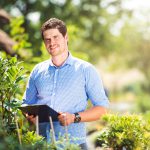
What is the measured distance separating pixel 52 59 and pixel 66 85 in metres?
0.31

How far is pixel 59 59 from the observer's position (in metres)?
5.17

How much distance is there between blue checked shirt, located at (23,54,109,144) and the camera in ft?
16.4

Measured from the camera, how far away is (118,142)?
4.48 m

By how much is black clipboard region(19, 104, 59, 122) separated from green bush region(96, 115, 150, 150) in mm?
464

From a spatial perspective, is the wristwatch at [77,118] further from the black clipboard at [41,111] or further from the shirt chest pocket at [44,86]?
the shirt chest pocket at [44,86]

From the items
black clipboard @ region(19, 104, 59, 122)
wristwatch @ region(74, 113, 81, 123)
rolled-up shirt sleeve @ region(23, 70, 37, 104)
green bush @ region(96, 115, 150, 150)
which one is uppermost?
rolled-up shirt sleeve @ region(23, 70, 37, 104)

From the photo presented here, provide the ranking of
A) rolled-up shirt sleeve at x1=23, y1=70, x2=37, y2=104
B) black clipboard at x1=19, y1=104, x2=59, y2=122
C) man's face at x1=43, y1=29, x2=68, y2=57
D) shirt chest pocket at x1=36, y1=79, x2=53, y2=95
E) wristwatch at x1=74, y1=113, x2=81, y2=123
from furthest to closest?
rolled-up shirt sleeve at x1=23, y1=70, x2=37, y2=104, shirt chest pocket at x1=36, y1=79, x2=53, y2=95, man's face at x1=43, y1=29, x2=68, y2=57, wristwatch at x1=74, y1=113, x2=81, y2=123, black clipboard at x1=19, y1=104, x2=59, y2=122

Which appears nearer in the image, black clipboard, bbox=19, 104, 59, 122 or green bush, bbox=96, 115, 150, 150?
black clipboard, bbox=19, 104, 59, 122

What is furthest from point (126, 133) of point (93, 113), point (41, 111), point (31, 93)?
point (31, 93)

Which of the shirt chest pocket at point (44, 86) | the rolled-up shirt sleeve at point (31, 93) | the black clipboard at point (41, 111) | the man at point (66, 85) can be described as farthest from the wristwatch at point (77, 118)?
the rolled-up shirt sleeve at point (31, 93)

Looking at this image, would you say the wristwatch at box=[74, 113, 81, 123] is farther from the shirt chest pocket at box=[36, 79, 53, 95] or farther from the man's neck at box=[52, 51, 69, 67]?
the man's neck at box=[52, 51, 69, 67]

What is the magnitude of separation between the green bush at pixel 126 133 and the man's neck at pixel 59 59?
0.82 meters

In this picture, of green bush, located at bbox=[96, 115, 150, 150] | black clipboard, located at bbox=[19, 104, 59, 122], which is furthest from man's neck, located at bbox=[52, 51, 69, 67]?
green bush, located at bbox=[96, 115, 150, 150]

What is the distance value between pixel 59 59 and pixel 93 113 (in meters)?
0.66
